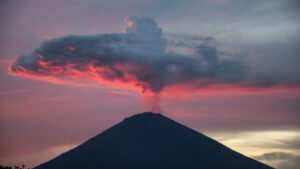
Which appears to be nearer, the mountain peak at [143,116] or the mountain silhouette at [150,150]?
the mountain silhouette at [150,150]

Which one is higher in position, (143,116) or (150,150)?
(143,116)

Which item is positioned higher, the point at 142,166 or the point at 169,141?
the point at 169,141

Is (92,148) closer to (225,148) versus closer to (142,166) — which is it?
(142,166)

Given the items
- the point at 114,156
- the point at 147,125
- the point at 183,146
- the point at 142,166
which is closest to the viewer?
the point at 142,166

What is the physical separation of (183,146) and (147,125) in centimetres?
1694

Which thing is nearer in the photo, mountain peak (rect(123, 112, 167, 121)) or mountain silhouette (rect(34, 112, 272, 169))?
mountain silhouette (rect(34, 112, 272, 169))

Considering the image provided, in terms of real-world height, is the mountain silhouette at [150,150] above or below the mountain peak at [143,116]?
below

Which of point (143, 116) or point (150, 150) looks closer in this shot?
point (150, 150)

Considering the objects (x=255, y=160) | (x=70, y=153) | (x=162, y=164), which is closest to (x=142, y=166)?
(x=162, y=164)

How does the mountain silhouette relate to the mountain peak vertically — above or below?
below

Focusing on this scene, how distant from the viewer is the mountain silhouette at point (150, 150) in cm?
11681

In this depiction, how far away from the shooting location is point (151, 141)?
132 m

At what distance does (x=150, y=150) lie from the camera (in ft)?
410

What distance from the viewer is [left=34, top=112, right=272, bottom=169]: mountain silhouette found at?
116812 mm
